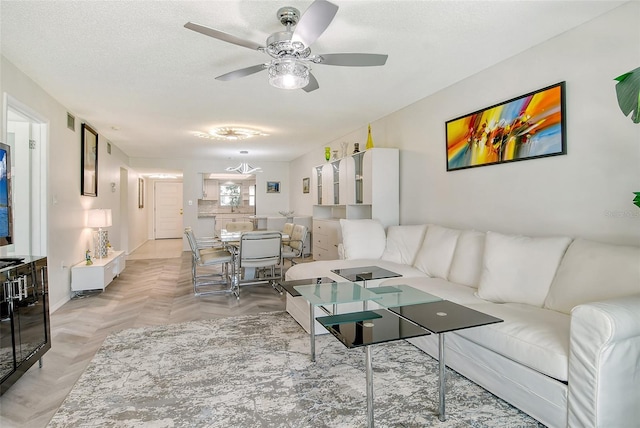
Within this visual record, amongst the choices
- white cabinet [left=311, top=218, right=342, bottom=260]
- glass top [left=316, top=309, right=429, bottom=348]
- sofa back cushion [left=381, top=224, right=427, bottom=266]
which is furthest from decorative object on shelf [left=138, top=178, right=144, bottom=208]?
glass top [left=316, top=309, right=429, bottom=348]

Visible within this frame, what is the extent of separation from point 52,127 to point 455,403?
4607 millimetres

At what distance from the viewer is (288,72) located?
2289 mm

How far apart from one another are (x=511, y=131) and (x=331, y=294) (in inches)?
82.5

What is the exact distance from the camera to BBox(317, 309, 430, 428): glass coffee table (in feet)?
5.25

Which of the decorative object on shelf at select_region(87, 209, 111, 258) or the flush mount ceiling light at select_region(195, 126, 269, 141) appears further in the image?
the flush mount ceiling light at select_region(195, 126, 269, 141)

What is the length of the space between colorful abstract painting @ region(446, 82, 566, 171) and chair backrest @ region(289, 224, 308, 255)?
2.37 meters

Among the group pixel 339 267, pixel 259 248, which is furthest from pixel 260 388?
pixel 259 248

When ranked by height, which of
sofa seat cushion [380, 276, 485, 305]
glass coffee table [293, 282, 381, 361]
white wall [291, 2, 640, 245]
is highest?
white wall [291, 2, 640, 245]

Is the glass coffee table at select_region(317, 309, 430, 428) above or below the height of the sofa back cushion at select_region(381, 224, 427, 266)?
below

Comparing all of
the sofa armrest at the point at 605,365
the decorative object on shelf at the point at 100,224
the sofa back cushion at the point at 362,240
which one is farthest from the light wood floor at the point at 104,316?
the sofa armrest at the point at 605,365

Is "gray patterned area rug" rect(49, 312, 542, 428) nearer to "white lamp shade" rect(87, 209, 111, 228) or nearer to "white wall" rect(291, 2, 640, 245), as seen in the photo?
"white wall" rect(291, 2, 640, 245)

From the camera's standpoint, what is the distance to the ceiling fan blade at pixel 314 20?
5.43 feet

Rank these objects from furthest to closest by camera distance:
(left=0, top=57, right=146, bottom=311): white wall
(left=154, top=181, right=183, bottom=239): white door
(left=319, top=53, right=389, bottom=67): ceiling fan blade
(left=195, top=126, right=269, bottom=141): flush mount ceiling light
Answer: (left=154, top=181, right=183, bottom=239): white door, (left=195, top=126, right=269, bottom=141): flush mount ceiling light, (left=0, top=57, right=146, bottom=311): white wall, (left=319, top=53, right=389, bottom=67): ceiling fan blade

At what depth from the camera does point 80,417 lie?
6.13ft
